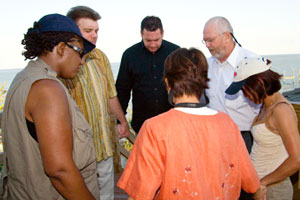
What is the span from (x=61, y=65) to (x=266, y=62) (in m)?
1.42

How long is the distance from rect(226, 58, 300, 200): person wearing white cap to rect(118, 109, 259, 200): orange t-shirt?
1.86ft

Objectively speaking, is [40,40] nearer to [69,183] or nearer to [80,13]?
[69,183]

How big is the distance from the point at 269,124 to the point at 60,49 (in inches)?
53.8

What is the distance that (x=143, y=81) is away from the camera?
354 centimetres

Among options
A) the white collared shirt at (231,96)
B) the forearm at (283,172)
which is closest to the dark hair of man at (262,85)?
the forearm at (283,172)

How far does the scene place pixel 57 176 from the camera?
1.29m

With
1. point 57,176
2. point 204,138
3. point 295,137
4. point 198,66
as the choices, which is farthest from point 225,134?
point 57,176

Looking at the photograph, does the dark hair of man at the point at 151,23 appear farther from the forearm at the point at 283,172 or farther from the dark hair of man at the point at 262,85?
the forearm at the point at 283,172

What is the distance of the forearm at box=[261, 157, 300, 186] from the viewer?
1709 mm

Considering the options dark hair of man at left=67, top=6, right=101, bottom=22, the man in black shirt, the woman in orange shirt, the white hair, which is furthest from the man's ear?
the man in black shirt

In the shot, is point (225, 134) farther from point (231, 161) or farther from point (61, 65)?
point (61, 65)

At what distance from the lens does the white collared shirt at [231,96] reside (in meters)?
2.78

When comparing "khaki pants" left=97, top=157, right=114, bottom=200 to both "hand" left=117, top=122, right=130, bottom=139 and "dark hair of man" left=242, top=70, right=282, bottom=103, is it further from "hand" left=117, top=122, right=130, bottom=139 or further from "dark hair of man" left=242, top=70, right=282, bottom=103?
"dark hair of man" left=242, top=70, right=282, bottom=103

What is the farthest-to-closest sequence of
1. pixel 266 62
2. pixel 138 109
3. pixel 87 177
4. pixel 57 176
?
1. pixel 138 109
2. pixel 266 62
3. pixel 87 177
4. pixel 57 176
